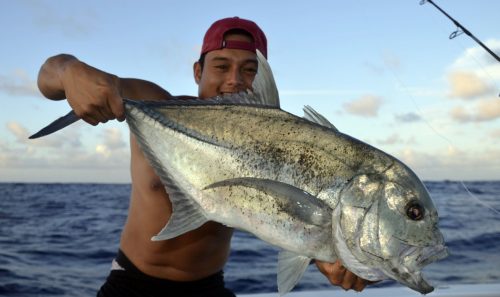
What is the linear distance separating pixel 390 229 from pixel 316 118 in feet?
2.14

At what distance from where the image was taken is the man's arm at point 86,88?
261cm

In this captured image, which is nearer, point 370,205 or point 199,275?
point 370,205

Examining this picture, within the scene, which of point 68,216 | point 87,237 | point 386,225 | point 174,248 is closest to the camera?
point 386,225

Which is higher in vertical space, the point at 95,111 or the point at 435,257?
the point at 95,111

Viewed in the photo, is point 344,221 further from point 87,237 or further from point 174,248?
point 87,237

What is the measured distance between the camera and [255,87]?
2.62m

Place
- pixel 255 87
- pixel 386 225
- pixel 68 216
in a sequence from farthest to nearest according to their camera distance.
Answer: pixel 68 216 → pixel 255 87 → pixel 386 225

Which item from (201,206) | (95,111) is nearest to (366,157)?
(201,206)

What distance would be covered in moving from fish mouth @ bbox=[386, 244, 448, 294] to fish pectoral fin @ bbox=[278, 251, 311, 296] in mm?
419

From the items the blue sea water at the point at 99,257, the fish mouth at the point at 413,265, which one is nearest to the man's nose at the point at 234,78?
the fish mouth at the point at 413,265

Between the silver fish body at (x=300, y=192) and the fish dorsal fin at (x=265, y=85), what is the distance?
0.25ft

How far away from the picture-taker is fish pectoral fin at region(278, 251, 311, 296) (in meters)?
2.46

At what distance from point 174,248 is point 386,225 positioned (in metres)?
1.83

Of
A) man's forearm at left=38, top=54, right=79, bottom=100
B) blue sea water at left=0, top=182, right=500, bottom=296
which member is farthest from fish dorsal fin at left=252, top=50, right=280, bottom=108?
blue sea water at left=0, top=182, right=500, bottom=296
